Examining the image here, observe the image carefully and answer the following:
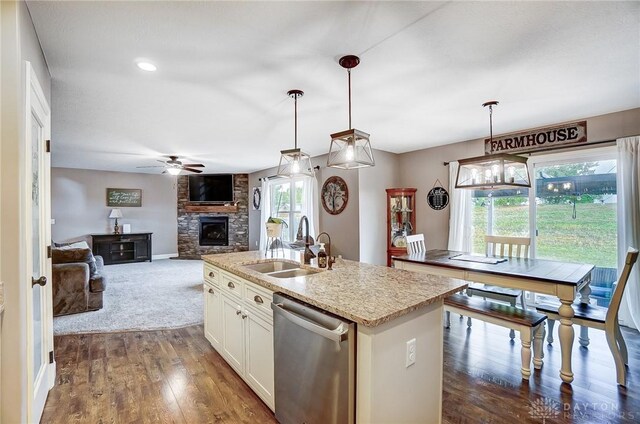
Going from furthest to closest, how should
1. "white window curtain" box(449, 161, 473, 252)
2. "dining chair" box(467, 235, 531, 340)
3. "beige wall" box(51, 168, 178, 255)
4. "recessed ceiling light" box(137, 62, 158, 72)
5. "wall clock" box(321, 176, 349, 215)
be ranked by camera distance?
"beige wall" box(51, 168, 178, 255), "wall clock" box(321, 176, 349, 215), "white window curtain" box(449, 161, 473, 252), "dining chair" box(467, 235, 531, 340), "recessed ceiling light" box(137, 62, 158, 72)

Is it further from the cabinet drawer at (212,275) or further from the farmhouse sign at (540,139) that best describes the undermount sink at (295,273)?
the farmhouse sign at (540,139)

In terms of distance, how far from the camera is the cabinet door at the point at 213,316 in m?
2.79

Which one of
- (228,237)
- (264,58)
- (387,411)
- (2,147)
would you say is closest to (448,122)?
(264,58)

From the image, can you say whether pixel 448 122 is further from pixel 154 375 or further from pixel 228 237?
pixel 228 237

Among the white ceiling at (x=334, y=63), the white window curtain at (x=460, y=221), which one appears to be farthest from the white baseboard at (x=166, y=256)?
the white window curtain at (x=460, y=221)

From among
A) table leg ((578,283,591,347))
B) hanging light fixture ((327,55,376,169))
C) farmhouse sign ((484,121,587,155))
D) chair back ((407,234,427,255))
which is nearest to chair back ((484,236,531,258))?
table leg ((578,283,591,347))

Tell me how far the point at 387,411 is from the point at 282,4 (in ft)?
7.06

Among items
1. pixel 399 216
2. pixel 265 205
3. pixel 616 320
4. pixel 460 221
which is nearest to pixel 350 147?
pixel 616 320

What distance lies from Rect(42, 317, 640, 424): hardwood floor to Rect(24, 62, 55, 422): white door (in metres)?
0.31

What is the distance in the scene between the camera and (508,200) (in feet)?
14.4

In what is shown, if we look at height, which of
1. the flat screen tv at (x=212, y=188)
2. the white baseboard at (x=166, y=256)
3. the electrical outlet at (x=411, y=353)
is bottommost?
the white baseboard at (x=166, y=256)

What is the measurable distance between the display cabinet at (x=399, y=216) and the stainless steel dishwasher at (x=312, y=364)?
3637 millimetres

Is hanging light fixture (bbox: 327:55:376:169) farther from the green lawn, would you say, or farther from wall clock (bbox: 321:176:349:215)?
the green lawn

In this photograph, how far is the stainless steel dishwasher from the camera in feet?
4.64
